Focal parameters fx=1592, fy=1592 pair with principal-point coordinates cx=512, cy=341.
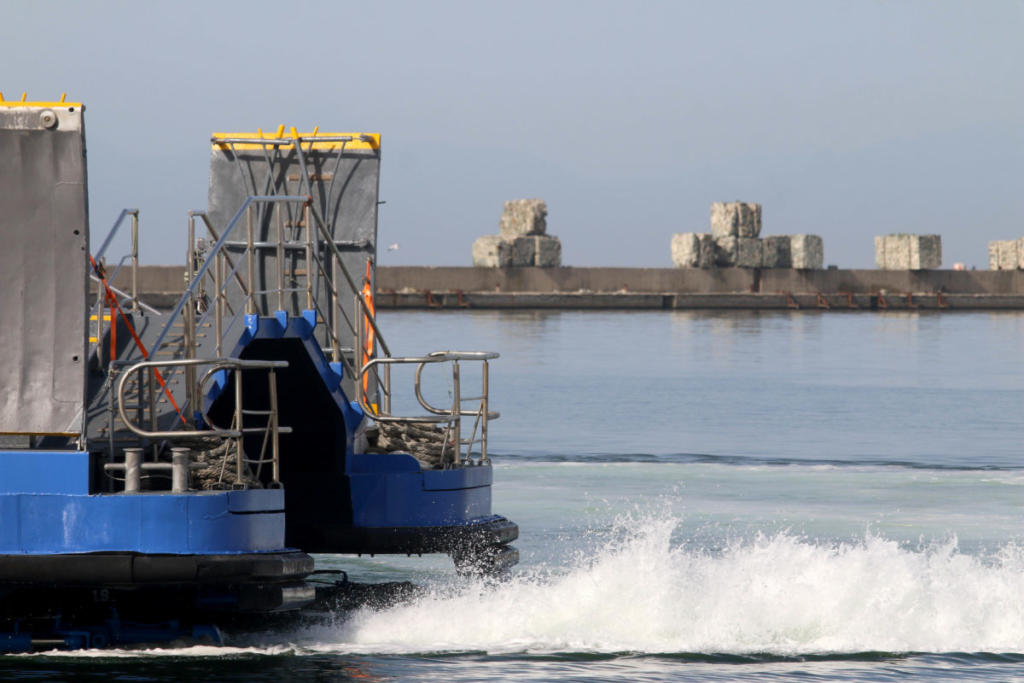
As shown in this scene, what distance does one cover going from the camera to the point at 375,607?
1143cm

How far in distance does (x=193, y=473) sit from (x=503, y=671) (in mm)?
2202

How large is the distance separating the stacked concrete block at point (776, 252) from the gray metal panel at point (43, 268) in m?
66.3

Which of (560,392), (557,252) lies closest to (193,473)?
(560,392)

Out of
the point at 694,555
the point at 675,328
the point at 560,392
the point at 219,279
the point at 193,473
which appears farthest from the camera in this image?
the point at 675,328

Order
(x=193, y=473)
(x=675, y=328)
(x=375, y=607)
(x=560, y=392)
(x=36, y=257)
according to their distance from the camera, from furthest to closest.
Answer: (x=675, y=328) → (x=560, y=392) → (x=375, y=607) → (x=193, y=473) → (x=36, y=257)

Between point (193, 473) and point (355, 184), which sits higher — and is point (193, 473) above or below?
below

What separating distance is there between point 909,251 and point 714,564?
6521cm

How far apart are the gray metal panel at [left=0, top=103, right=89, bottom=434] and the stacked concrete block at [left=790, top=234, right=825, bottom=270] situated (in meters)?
66.5

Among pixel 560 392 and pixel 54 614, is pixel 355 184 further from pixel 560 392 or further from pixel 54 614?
pixel 560 392

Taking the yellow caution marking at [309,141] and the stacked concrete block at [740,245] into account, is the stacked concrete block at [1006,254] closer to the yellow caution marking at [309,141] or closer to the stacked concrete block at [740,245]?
the stacked concrete block at [740,245]

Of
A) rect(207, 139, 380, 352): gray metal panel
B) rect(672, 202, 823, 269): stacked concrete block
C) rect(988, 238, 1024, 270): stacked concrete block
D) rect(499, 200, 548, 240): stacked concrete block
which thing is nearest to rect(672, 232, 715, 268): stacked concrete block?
rect(672, 202, 823, 269): stacked concrete block

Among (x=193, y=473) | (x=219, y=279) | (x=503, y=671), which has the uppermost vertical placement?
(x=219, y=279)

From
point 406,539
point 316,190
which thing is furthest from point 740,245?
point 406,539

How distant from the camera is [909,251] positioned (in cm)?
7481
